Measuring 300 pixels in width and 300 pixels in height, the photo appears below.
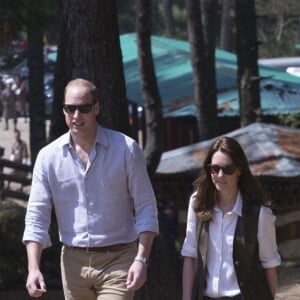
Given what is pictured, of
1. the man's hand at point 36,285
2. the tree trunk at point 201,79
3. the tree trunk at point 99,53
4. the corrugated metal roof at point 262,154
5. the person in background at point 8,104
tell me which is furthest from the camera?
the person in background at point 8,104

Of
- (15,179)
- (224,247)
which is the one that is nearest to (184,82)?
(15,179)

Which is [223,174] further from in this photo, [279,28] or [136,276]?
[279,28]

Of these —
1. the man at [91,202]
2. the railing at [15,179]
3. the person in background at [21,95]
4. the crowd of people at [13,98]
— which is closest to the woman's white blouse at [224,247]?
the man at [91,202]

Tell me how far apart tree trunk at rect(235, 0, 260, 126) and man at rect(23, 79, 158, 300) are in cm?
1060

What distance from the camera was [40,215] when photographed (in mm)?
5086

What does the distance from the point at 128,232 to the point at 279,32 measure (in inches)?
1852

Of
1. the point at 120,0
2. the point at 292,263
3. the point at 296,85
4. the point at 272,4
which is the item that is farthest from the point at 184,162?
the point at 120,0

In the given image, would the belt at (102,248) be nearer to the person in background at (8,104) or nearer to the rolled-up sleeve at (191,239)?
the rolled-up sleeve at (191,239)

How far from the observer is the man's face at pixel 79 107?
4.95 m

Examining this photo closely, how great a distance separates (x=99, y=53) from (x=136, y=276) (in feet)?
9.71

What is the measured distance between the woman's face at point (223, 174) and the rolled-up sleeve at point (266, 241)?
188mm

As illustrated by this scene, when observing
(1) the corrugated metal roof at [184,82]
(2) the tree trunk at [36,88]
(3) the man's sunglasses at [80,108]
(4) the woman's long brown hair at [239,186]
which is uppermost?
(3) the man's sunglasses at [80,108]

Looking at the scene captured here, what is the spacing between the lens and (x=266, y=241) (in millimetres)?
4609

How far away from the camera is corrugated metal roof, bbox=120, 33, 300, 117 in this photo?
2084cm
